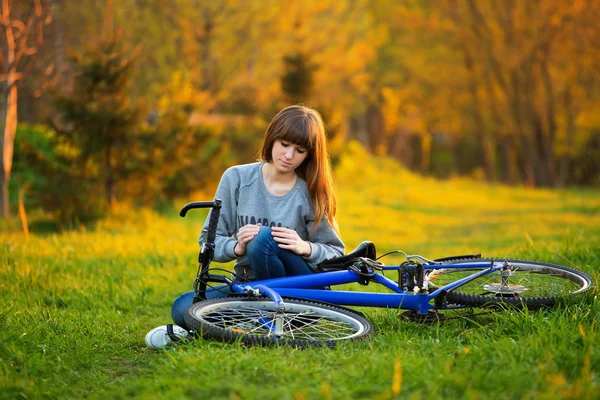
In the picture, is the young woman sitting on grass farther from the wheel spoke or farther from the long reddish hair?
the wheel spoke

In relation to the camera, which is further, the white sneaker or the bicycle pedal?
the bicycle pedal

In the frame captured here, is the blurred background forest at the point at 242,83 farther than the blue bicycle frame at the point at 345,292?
Yes

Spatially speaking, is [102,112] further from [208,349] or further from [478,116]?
[478,116]

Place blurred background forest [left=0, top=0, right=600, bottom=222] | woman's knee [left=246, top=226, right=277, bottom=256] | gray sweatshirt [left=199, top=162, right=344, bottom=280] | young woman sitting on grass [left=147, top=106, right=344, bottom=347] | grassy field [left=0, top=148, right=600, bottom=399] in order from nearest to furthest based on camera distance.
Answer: grassy field [left=0, top=148, right=600, bottom=399]
woman's knee [left=246, top=226, right=277, bottom=256]
young woman sitting on grass [left=147, top=106, right=344, bottom=347]
gray sweatshirt [left=199, top=162, right=344, bottom=280]
blurred background forest [left=0, top=0, right=600, bottom=222]

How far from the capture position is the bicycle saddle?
158 inches

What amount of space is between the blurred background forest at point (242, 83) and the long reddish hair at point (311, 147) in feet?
14.2

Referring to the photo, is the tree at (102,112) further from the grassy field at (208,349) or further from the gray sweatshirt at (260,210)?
the gray sweatshirt at (260,210)

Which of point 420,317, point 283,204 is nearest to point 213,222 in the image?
point 283,204

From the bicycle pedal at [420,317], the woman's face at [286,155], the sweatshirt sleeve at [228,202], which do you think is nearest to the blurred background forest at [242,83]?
the sweatshirt sleeve at [228,202]

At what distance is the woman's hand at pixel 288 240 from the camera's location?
3.97 m

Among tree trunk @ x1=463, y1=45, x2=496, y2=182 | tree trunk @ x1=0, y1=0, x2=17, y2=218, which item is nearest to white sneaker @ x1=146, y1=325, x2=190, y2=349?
tree trunk @ x1=0, y1=0, x2=17, y2=218

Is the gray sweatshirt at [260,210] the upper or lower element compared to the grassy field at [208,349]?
upper

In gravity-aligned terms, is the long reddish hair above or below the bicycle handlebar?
above

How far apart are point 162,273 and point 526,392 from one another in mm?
4071
